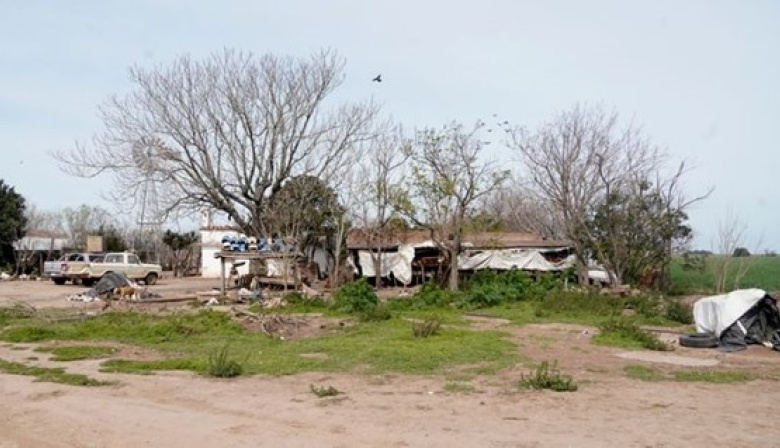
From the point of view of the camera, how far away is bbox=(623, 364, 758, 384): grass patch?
10.3 metres

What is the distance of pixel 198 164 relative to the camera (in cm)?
3259

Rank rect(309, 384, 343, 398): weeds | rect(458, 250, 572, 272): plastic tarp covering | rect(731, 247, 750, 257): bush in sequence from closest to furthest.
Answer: rect(309, 384, 343, 398): weeds
rect(731, 247, 750, 257): bush
rect(458, 250, 572, 272): plastic tarp covering

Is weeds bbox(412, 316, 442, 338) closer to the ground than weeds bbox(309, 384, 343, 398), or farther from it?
farther from it

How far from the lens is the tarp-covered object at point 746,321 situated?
1388cm


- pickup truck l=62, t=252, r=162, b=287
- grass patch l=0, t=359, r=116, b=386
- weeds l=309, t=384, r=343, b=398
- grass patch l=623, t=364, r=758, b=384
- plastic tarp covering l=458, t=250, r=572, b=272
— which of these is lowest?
grass patch l=0, t=359, r=116, b=386

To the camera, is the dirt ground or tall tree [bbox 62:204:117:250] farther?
tall tree [bbox 62:204:117:250]

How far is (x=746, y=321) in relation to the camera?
14.0 meters

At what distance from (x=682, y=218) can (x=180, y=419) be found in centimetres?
2632

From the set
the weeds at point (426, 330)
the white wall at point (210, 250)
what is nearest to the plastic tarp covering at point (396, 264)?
the white wall at point (210, 250)

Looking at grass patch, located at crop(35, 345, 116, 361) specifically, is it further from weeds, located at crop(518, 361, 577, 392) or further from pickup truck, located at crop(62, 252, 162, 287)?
pickup truck, located at crop(62, 252, 162, 287)

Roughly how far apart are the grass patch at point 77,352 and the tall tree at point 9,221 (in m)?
38.1

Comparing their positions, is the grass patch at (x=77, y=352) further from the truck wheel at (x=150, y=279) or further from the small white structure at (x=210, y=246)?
the small white structure at (x=210, y=246)

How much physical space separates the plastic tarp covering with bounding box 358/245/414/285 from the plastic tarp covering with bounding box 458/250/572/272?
113 inches

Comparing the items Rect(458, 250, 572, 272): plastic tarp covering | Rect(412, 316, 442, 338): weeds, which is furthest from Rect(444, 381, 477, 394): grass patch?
Rect(458, 250, 572, 272): plastic tarp covering
